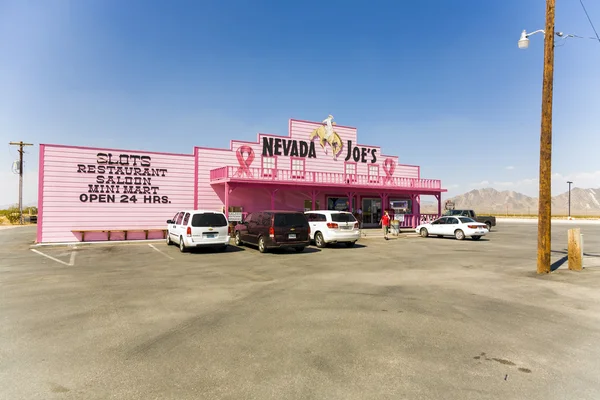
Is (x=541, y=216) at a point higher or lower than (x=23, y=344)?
higher

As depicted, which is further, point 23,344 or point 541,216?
point 541,216

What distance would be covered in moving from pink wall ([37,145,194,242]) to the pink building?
0.16 ft

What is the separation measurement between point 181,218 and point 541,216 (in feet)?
45.4

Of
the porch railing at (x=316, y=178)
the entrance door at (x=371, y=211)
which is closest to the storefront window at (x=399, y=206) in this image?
the entrance door at (x=371, y=211)

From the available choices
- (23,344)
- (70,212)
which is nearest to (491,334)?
(23,344)

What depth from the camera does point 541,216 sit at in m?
10.5

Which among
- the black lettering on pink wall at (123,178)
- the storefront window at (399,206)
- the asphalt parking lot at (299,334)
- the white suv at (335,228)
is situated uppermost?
the black lettering on pink wall at (123,178)

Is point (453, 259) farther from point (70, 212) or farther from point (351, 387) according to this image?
point (70, 212)

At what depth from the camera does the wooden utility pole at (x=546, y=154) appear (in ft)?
33.7

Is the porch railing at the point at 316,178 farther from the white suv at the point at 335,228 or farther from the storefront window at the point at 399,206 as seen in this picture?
the white suv at the point at 335,228

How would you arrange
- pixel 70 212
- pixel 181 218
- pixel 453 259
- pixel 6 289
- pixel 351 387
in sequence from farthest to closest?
1. pixel 70 212
2. pixel 181 218
3. pixel 453 259
4. pixel 6 289
5. pixel 351 387

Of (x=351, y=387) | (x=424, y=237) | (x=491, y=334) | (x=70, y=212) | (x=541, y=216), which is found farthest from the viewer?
(x=424, y=237)

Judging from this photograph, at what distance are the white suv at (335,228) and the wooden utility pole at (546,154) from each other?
7887 millimetres

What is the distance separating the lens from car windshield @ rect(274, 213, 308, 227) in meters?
14.6
